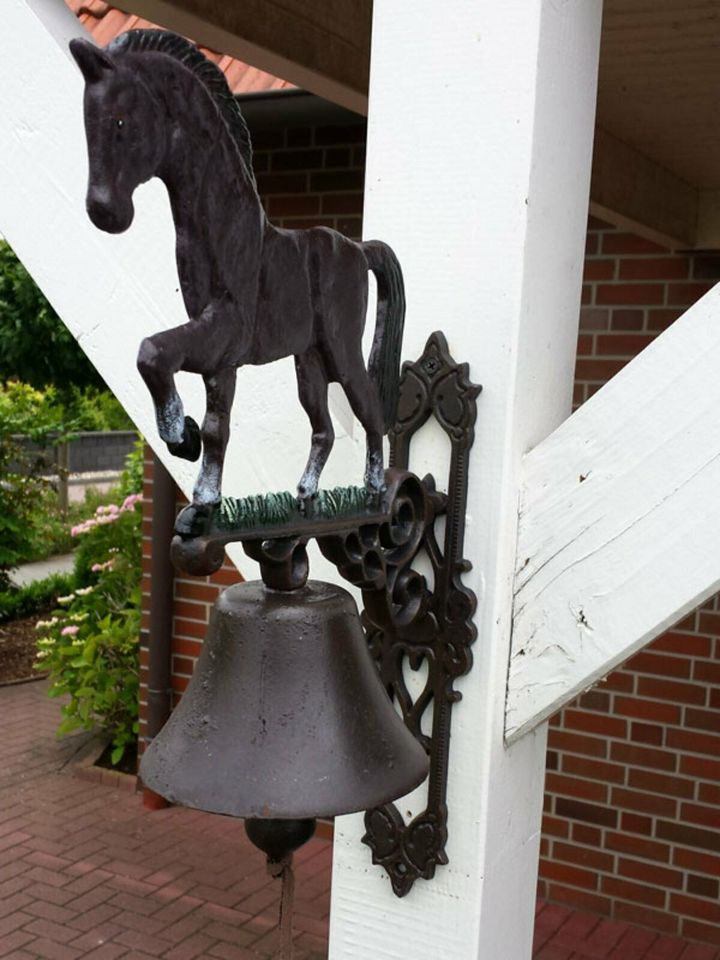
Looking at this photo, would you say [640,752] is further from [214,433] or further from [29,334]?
[29,334]

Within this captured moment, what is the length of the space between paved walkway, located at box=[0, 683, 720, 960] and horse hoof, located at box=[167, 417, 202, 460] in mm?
3464

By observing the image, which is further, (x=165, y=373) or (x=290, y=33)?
(x=290, y=33)

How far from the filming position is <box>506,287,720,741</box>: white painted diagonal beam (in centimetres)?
121

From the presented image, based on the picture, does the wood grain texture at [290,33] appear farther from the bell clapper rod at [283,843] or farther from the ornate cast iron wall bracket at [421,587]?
the bell clapper rod at [283,843]

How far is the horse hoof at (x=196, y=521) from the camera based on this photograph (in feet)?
3.38

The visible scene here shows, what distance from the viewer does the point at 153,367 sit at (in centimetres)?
93

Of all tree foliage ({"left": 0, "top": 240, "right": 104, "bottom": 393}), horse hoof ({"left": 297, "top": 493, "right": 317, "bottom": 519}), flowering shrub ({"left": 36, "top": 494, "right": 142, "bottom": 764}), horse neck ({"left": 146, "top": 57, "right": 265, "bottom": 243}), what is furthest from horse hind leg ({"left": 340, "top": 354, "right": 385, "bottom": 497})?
tree foliage ({"left": 0, "top": 240, "right": 104, "bottom": 393})

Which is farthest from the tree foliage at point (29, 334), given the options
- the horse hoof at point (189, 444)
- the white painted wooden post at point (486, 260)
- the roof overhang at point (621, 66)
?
the horse hoof at point (189, 444)

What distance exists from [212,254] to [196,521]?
255 mm

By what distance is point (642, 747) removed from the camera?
4.20 meters

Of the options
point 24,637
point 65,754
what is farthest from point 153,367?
point 24,637

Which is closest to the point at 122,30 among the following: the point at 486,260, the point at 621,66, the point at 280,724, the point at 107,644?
the point at 621,66

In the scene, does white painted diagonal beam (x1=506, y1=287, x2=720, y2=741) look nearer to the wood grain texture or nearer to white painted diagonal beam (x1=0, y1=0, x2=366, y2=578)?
white painted diagonal beam (x1=0, y1=0, x2=366, y2=578)

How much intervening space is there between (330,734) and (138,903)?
3.71m
